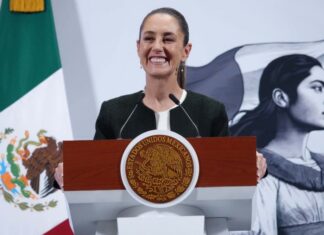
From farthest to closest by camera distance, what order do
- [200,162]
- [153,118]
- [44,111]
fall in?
[44,111], [153,118], [200,162]

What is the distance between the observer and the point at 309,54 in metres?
3.88

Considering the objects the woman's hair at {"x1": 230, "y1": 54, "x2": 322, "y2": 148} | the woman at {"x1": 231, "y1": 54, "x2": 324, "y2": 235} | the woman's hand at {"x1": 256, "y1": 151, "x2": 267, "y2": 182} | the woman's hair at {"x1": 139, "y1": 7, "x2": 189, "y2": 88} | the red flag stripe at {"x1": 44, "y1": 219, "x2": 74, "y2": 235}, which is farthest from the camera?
the woman's hair at {"x1": 230, "y1": 54, "x2": 322, "y2": 148}

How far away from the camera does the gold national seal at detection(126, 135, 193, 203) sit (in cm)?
167

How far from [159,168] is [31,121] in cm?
215

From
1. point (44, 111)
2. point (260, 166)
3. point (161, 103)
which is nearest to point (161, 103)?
point (161, 103)

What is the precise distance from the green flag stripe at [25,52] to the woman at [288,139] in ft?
4.53

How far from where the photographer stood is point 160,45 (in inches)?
90.7

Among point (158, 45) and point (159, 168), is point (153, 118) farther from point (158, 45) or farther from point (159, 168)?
point (159, 168)

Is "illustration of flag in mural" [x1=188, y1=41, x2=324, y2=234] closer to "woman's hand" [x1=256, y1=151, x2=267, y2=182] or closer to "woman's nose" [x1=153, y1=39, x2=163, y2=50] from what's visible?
"woman's nose" [x1=153, y1=39, x2=163, y2=50]

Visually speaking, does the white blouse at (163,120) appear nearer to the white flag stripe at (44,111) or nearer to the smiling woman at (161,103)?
the smiling woman at (161,103)

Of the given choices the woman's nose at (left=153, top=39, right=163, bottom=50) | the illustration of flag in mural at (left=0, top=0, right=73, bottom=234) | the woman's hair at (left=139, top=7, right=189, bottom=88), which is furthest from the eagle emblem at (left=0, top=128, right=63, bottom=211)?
the woman's nose at (left=153, top=39, right=163, bottom=50)

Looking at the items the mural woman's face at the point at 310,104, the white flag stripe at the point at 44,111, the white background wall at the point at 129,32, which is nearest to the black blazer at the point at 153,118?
the white flag stripe at the point at 44,111

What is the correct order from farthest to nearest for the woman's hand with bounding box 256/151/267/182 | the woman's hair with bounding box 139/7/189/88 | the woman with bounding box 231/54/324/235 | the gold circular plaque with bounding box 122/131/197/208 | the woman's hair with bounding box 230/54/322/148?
the woman's hair with bounding box 230/54/322/148
the woman with bounding box 231/54/324/235
the woman's hair with bounding box 139/7/189/88
the woman's hand with bounding box 256/151/267/182
the gold circular plaque with bounding box 122/131/197/208

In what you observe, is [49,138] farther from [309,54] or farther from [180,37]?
[309,54]
